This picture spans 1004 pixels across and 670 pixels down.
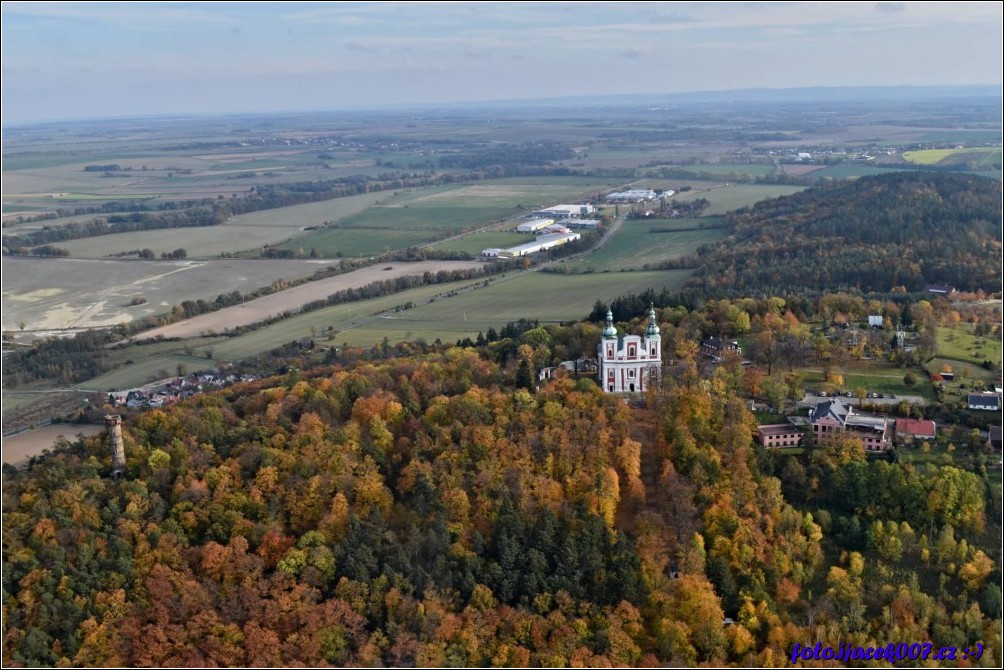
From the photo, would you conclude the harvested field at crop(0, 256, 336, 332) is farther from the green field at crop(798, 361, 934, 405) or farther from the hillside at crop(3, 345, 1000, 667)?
the green field at crop(798, 361, 934, 405)

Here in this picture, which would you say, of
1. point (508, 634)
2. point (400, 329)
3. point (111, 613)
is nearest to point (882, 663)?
point (508, 634)

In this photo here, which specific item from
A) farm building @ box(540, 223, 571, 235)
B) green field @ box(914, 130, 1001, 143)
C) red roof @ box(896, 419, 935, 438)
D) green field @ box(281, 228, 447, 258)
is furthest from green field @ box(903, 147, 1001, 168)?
red roof @ box(896, 419, 935, 438)

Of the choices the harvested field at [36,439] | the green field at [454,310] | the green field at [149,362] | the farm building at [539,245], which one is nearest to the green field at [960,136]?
the farm building at [539,245]

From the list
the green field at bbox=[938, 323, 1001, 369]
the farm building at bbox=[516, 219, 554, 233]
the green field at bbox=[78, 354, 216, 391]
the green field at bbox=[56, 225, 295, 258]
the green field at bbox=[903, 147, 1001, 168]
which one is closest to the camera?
the green field at bbox=[938, 323, 1001, 369]

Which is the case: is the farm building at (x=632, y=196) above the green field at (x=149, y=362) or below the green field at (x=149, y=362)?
above

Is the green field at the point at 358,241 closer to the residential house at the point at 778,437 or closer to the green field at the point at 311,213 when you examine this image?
the green field at the point at 311,213

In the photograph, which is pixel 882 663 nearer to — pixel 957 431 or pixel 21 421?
pixel 957 431
